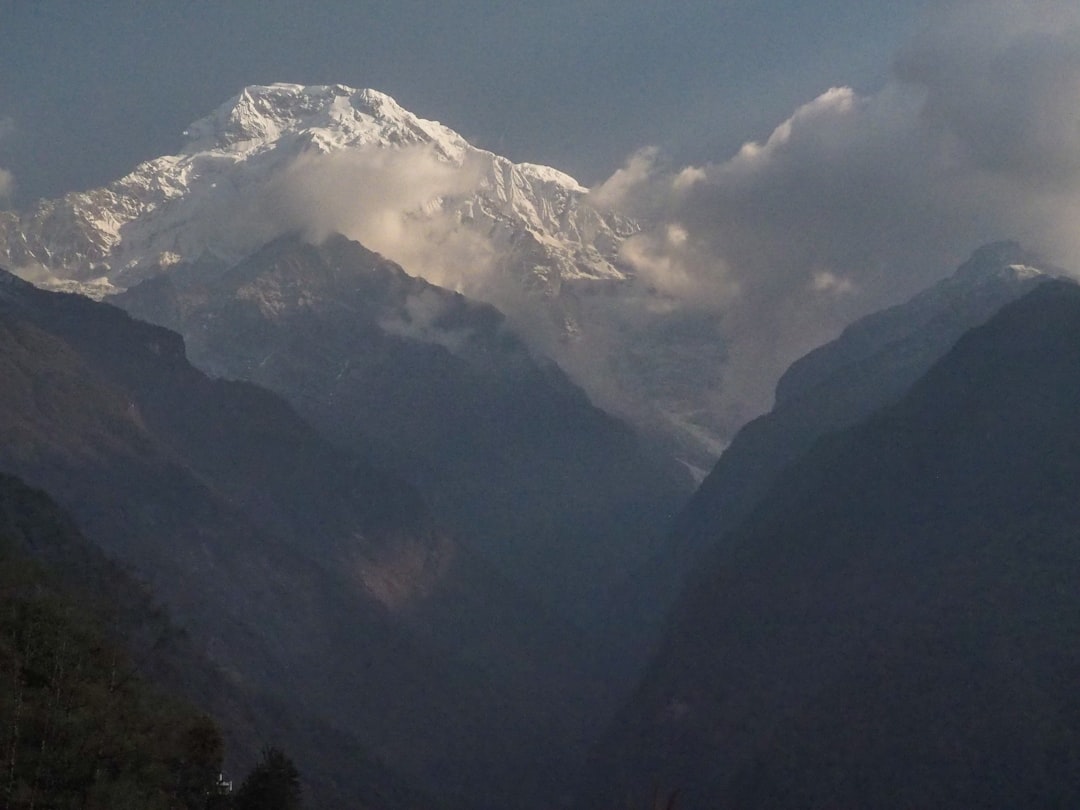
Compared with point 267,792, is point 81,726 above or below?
below

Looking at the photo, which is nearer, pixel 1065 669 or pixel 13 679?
pixel 13 679

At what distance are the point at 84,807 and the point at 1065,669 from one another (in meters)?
135

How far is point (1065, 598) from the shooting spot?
169 meters

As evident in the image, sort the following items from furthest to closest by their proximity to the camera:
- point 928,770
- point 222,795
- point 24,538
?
point 928,770 → point 24,538 → point 222,795

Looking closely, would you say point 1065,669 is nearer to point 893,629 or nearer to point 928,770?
point 928,770

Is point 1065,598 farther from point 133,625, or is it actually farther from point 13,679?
point 13,679

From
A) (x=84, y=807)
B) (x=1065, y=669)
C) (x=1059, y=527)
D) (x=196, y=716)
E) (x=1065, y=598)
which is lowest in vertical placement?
(x=84, y=807)

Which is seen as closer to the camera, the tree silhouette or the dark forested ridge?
the dark forested ridge

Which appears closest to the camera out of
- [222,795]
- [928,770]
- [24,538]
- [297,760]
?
[222,795]

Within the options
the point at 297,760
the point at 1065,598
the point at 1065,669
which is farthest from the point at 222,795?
the point at 1065,598

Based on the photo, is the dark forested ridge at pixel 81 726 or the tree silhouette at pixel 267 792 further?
the tree silhouette at pixel 267 792

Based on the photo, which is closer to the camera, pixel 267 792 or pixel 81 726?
pixel 81 726

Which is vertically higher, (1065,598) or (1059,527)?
(1059,527)

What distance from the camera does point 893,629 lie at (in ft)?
611
